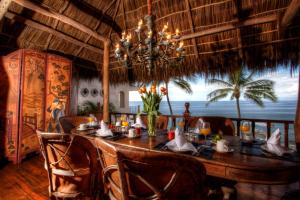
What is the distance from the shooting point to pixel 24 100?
3170mm

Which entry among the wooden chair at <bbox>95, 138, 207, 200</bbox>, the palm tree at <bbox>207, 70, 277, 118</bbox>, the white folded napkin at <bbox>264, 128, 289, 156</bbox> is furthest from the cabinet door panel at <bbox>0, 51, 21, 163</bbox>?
the palm tree at <bbox>207, 70, 277, 118</bbox>

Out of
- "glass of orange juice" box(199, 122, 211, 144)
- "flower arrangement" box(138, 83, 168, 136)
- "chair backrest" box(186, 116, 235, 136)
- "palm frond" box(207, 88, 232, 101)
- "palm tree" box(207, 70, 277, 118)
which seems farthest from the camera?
"palm frond" box(207, 88, 232, 101)

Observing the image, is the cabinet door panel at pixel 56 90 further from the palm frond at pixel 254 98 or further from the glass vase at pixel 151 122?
the palm frond at pixel 254 98

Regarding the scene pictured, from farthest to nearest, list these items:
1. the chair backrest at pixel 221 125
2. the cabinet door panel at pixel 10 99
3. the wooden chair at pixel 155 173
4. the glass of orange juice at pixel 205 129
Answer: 1. the cabinet door panel at pixel 10 99
2. the chair backrest at pixel 221 125
3. the glass of orange juice at pixel 205 129
4. the wooden chair at pixel 155 173

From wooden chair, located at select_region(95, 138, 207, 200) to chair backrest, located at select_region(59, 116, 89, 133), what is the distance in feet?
6.06

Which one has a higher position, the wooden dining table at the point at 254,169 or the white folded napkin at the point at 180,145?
the white folded napkin at the point at 180,145

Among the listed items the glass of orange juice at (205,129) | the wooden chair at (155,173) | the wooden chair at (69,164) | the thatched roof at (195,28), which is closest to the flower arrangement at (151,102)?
the glass of orange juice at (205,129)

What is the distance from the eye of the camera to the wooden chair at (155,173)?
849 millimetres

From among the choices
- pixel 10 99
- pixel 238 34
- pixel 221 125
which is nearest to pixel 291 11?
pixel 238 34

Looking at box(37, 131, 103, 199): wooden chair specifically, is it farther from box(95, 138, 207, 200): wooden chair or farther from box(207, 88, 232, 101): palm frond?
box(207, 88, 232, 101): palm frond

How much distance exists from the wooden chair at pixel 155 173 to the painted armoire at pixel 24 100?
2.91 m

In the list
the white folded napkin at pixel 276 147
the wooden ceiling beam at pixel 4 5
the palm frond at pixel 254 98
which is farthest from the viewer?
the palm frond at pixel 254 98

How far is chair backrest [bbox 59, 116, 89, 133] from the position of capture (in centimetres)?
264

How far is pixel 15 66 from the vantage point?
315 cm
